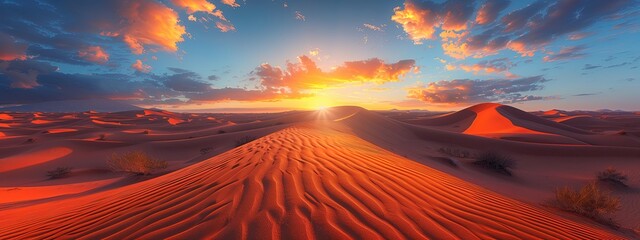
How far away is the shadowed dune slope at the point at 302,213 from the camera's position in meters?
2.15

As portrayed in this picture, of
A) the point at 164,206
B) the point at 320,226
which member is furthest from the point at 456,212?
the point at 164,206


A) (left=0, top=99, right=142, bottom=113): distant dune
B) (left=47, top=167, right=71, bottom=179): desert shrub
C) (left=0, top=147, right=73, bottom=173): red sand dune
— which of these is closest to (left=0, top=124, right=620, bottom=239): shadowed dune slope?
(left=47, top=167, right=71, bottom=179): desert shrub

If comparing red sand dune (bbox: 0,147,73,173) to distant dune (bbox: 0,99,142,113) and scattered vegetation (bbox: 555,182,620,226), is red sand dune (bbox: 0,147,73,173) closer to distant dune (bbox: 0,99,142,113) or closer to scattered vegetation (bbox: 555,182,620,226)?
scattered vegetation (bbox: 555,182,620,226)

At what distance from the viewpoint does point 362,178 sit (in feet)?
11.5

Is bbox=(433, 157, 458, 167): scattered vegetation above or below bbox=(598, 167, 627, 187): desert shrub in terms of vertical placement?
above

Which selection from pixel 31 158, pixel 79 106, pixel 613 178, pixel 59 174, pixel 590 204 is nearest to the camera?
pixel 590 204

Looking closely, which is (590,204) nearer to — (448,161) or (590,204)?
(590,204)

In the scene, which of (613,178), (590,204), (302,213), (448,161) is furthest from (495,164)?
(302,213)

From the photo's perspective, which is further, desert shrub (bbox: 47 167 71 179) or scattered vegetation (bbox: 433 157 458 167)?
desert shrub (bbox: 47 167 71 179)

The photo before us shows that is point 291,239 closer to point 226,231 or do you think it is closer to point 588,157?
point 226,231

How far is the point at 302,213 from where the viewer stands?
2.35m

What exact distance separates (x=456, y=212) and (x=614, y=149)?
14746 millimetres

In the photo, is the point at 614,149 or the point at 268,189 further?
the point at 614,149

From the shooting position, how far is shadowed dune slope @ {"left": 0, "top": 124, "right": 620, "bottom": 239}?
7.05 ft
